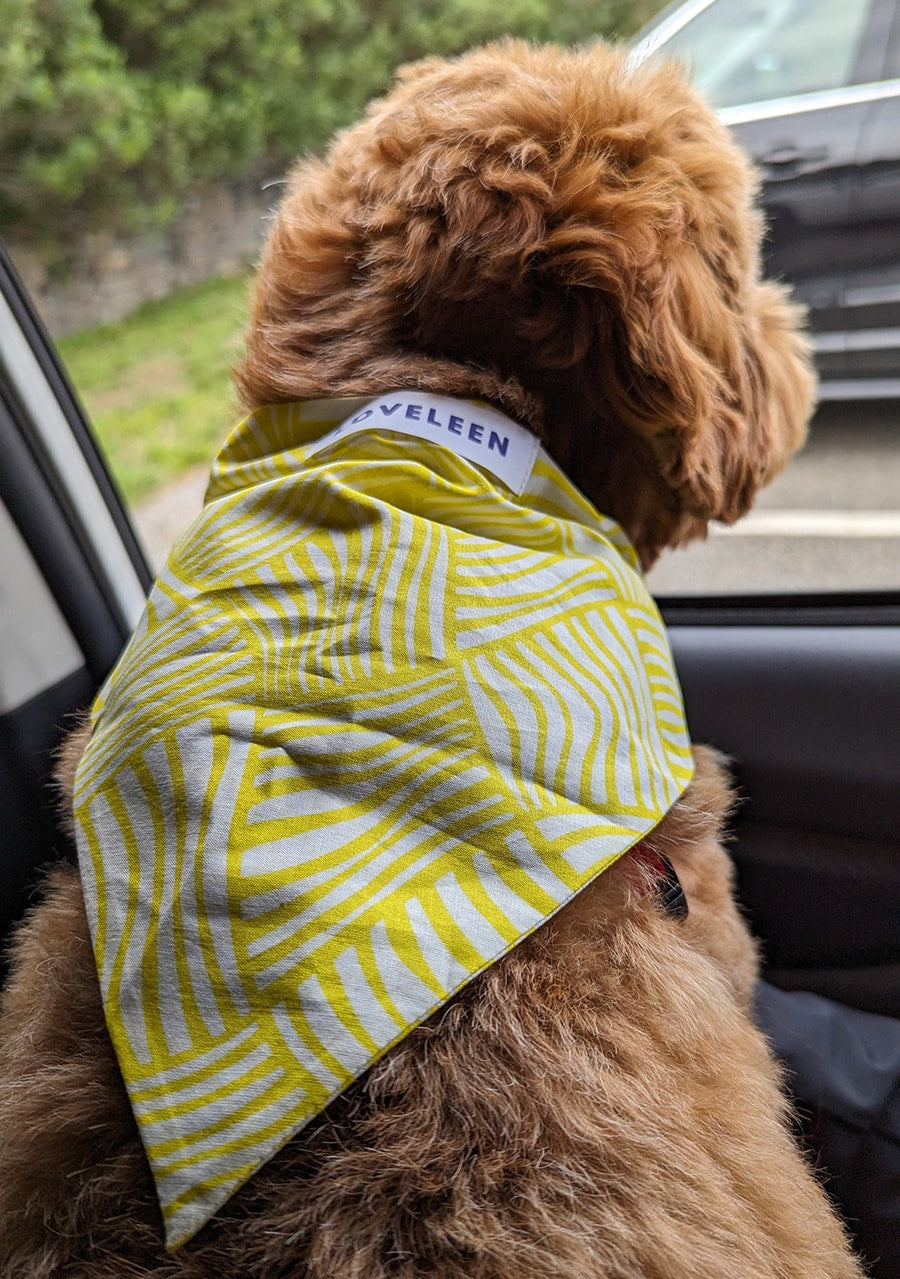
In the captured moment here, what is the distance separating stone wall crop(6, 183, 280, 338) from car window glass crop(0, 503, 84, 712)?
1.29 ft

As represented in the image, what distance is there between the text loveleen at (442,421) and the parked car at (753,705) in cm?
71

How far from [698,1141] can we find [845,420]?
4.65 feet

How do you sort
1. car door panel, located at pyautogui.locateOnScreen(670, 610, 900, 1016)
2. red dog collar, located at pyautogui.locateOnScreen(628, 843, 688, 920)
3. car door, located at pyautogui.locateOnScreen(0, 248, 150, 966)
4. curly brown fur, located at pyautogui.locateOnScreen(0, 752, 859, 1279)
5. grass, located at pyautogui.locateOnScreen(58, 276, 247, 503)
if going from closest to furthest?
1. curly brown fur, located at pyautogui.locateOnScreen(0, 752, 859, 1279)
2. red dog collar, located at pyautogui.locateOnScreen(628, 843, 688, 920)
3. car door, located at pyautogui.locateOnScreen(0, 248, 150, 966)
4. car door panel, located at pyautogui.locateOnScreen(670, 610, 900, 1016)
5. grass, located at pyautogui.locateOnScreen(58, 276, 247, 503)

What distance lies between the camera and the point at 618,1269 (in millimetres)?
622

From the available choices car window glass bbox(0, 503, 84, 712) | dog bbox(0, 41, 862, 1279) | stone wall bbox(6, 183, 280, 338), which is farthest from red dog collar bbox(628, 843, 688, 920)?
stone wall bbox(6, 183, 280, 338)

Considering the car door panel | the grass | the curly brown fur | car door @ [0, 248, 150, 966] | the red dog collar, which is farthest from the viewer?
the grass

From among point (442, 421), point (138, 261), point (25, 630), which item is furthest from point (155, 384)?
point (442, 421)

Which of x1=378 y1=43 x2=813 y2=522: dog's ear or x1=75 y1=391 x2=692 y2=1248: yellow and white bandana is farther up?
x1=378 y1=43 x2=813 y2=522: dog's ear

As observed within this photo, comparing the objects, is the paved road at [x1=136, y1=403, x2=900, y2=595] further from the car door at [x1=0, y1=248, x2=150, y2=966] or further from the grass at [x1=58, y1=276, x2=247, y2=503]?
the car door at [x1=0, y1=248, x2=150, y2=966]

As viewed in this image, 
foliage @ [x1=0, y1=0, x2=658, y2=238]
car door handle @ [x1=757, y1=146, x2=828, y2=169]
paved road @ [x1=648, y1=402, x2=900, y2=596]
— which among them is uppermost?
foliage @ [x1=0, y1=0, x2=658, y2=238]

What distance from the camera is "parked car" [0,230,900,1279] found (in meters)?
1.29

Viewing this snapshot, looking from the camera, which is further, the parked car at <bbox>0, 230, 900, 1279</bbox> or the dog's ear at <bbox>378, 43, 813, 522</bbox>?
the parked car at <bbox>0, 230, 900, 1279</bbox>

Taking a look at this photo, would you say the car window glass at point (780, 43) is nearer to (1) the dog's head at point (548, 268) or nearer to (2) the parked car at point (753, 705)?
(1) the dog's head at point (548, 268)

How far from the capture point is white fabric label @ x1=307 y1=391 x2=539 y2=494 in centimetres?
88
